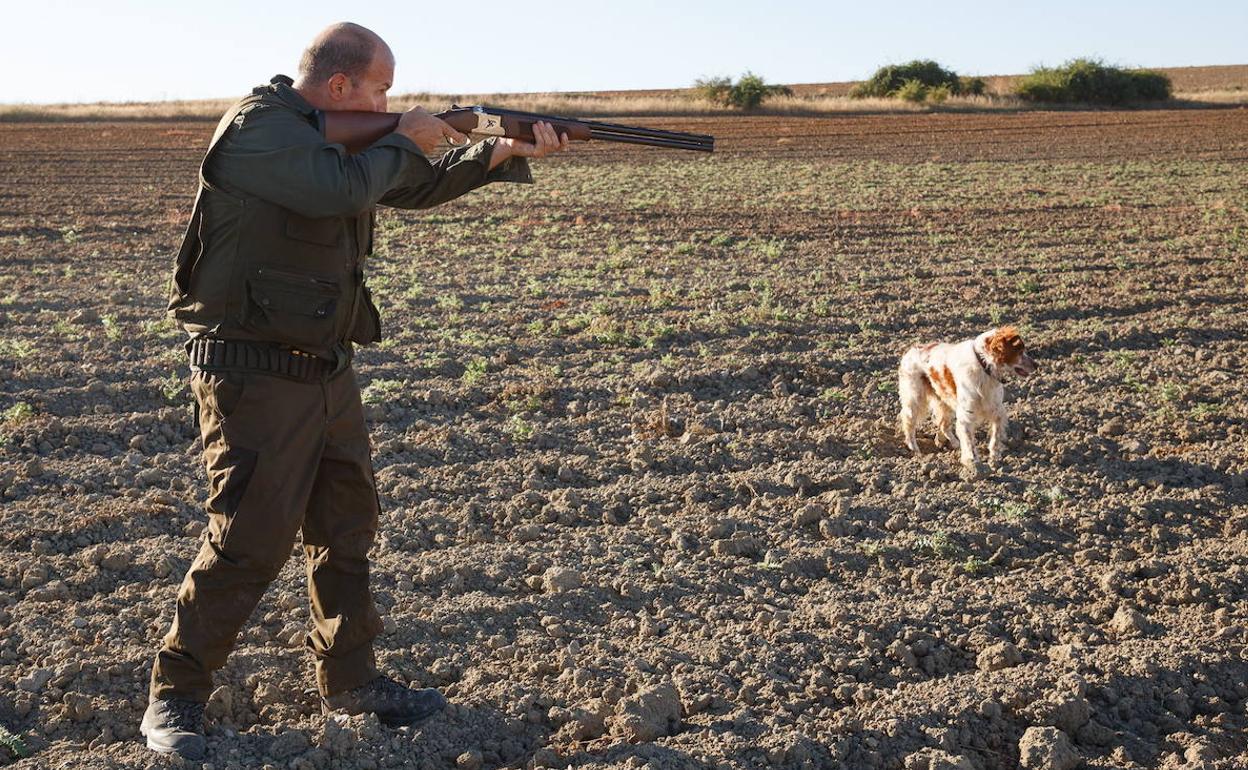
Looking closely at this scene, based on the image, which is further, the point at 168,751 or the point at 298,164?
the point at 168,751

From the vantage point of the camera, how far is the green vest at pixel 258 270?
378 cm

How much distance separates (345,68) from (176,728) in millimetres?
2181

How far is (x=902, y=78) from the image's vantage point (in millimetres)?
61000

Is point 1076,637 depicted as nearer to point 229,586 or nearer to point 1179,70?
point 229,586

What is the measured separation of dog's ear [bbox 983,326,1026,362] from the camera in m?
6.99

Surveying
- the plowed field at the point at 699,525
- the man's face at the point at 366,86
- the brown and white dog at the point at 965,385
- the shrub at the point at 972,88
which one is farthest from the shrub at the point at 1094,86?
the man's face at the point at 366,86

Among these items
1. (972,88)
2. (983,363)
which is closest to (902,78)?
(972,88)

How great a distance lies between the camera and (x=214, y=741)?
13.9 ft

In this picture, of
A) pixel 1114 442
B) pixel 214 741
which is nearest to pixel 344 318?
pixel 214 741

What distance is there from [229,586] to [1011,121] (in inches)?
1563

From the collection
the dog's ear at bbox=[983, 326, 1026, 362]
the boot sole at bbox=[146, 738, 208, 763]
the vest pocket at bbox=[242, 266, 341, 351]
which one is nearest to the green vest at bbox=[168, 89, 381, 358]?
the vest pocket at bbox=[242, 266, 341, 351]

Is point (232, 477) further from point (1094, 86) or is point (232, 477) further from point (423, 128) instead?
point (1094, 86)

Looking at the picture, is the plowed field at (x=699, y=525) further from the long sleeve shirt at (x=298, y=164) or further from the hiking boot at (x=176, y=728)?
the long sleeve shirt at (x=298, y=164)

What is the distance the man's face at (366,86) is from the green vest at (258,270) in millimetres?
214
